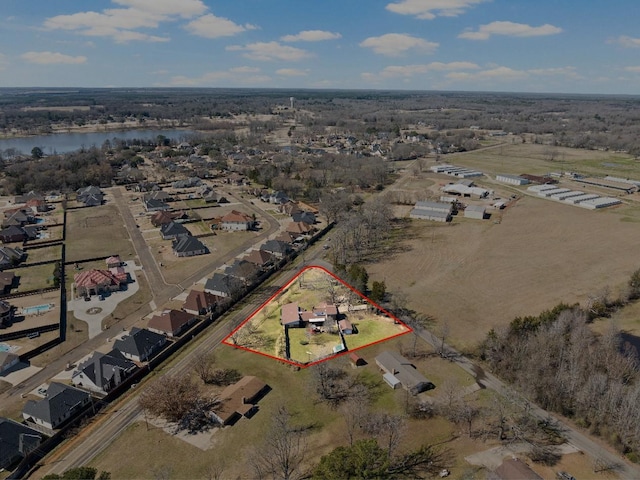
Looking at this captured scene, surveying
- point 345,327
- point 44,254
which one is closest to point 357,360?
point 345,327

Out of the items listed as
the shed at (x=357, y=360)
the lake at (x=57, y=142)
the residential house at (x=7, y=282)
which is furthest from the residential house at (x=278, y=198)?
the lake at (x=57, y=142)

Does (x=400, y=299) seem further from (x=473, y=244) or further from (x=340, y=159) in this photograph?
(x=340, y=159)

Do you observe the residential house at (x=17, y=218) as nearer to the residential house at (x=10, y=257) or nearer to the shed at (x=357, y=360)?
the residential house at (x=10, y=257)

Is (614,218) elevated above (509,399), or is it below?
above

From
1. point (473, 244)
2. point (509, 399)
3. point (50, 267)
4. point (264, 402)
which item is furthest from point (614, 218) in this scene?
point (50, 267)

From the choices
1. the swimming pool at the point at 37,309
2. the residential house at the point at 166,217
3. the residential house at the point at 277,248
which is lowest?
the swimming pool at the point at 37,309
